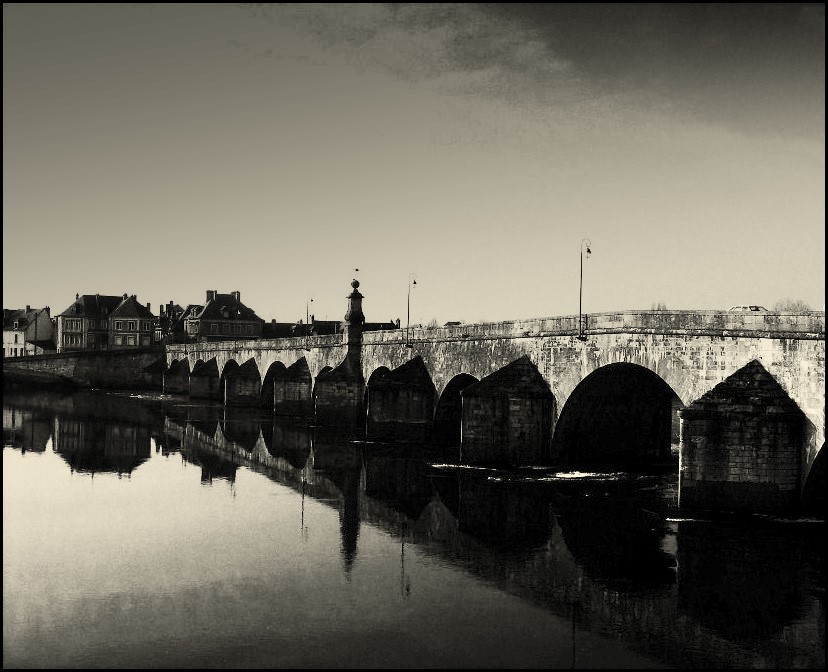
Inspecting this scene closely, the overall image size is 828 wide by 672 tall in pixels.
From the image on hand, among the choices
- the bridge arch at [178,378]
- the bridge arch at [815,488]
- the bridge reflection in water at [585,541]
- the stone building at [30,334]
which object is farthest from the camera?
→ the stone building at [30,334]

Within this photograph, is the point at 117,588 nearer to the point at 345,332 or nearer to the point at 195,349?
the point at 345,332

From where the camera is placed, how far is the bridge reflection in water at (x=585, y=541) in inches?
546

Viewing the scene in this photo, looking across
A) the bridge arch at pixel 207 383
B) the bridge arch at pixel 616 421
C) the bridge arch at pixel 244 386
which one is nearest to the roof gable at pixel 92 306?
the bridge arch at pixel 207 383

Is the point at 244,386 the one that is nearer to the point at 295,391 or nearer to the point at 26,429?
the point at 295,391

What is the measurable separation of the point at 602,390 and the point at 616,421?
1.98 m

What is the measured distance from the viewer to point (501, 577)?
16.7 meters

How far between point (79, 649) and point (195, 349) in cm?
7082

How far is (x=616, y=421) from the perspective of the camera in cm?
3117

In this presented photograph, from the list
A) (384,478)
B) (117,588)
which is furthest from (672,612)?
(384,478)

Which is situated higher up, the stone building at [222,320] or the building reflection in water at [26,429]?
the stone building at [222,320]

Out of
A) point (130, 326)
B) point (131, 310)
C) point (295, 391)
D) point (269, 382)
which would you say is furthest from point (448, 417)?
point (131, 310)

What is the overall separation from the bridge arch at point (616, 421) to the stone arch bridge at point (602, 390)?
5cm

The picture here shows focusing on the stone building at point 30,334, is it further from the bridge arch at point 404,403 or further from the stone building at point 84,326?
the bridge arch at point 404,403

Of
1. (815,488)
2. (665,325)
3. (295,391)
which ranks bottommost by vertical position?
(815,488)
